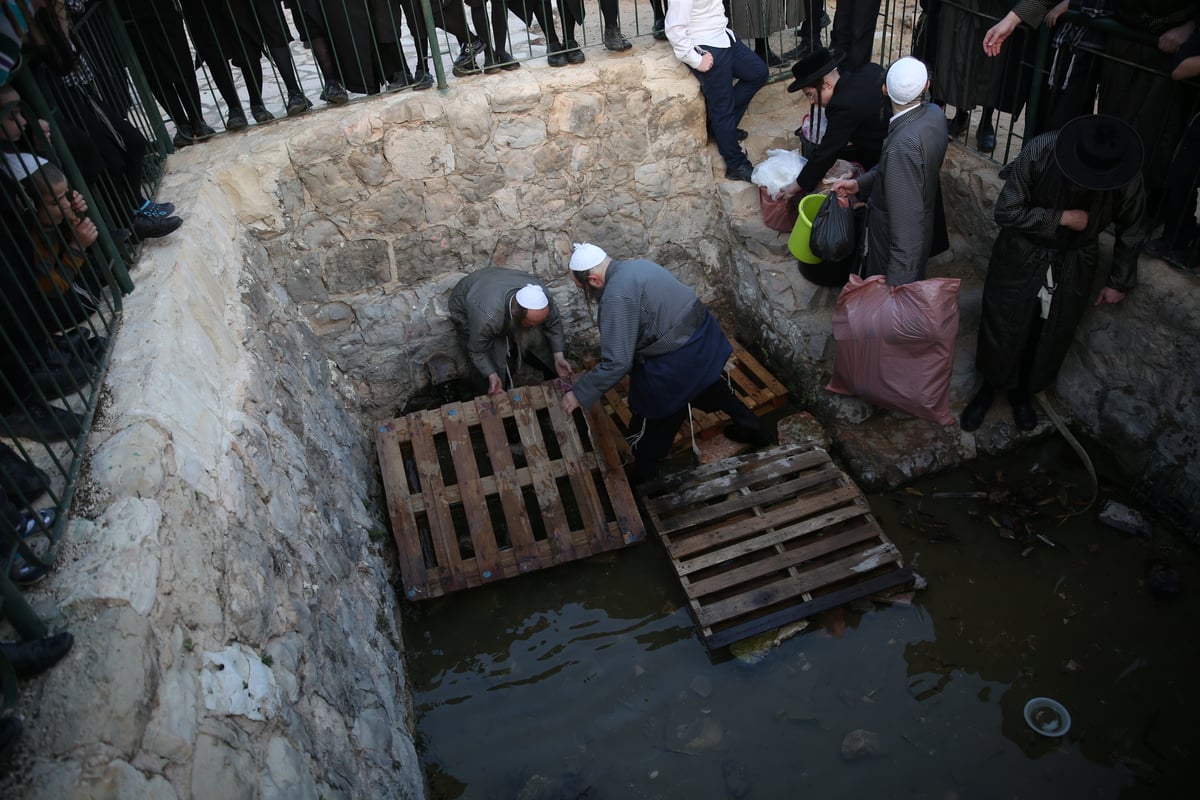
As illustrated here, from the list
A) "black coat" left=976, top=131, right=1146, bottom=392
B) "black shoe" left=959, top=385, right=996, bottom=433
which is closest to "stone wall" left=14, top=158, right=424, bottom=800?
"black shoe" left=959, top=385, right=996, bottom=433

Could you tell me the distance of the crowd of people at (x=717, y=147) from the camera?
3.20 m

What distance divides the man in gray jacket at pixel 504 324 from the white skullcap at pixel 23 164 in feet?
8.55

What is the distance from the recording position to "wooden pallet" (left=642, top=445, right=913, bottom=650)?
4289 mm

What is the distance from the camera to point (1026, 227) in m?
4.16

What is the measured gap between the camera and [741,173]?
5969 mm

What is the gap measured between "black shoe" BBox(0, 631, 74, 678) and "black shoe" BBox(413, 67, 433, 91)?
4.33 metres

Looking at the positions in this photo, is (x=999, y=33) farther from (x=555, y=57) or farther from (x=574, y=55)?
(x=555, y=57)

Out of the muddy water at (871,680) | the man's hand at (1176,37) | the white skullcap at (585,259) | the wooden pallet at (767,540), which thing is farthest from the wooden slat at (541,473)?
the man's hand at (1176,37)

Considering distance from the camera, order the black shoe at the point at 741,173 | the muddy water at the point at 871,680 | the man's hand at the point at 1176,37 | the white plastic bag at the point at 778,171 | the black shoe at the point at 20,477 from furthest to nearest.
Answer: the black shoe at the point at 741,173, the white plastic bag at the point at 778,171, the man's hand at the point at 1176,37, the muddy water at the point at 871,680, the black shoe at the point at 20,477

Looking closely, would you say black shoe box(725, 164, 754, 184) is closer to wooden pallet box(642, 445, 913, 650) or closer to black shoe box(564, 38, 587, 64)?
black shoe box(564, 38, 587, 64)

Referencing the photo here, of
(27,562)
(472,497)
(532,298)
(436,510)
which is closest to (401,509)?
(436,510)

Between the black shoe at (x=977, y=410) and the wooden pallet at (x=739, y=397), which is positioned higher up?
the black shoe at (x=977, y=410)

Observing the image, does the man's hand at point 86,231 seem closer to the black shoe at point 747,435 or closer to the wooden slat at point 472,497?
the wooden slat at point 472,497

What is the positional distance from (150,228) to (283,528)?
179cm
